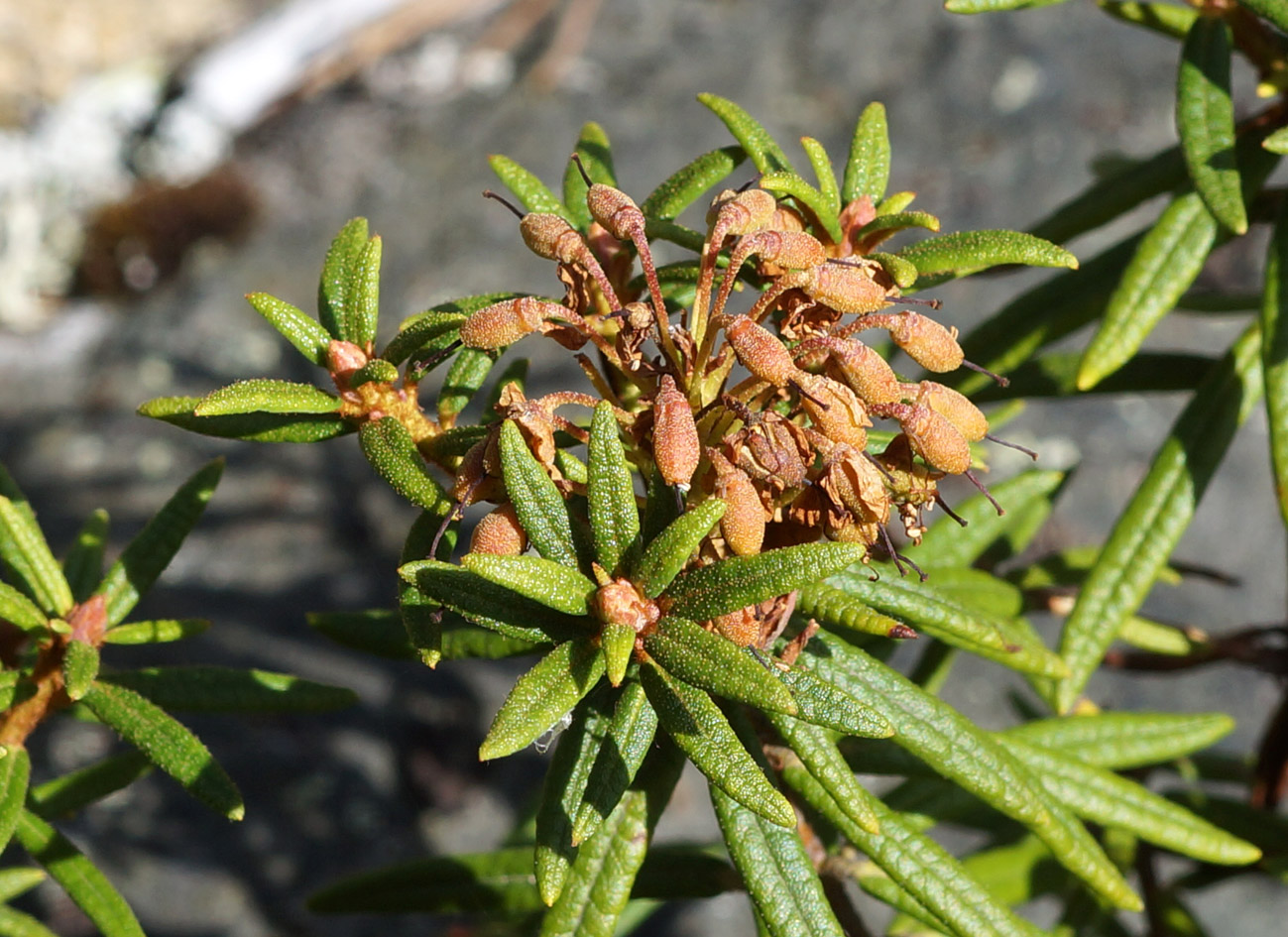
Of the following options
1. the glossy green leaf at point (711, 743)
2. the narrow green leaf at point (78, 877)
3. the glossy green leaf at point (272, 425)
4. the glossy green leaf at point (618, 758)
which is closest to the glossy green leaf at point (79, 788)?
the narrow green leaf at point (78, 877)

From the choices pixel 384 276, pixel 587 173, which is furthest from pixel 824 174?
pixel 384 276

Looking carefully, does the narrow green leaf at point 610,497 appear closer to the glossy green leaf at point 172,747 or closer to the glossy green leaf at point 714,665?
the glossy green leaf at point 714,665

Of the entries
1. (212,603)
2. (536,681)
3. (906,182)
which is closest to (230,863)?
(212,603)

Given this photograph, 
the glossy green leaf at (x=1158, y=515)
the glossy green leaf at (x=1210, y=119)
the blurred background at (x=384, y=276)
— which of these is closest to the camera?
the glossy green leaf at (x=1210, y=119)

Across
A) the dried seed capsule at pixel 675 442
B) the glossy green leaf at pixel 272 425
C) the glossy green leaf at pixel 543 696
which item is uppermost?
the glossy green leaf at pixel 272 425

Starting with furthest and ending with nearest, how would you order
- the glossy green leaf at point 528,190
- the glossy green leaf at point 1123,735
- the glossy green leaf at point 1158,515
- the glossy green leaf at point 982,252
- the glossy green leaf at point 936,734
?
the glossy green leaf at point 1123,735 < the glossy green leaf at point 1158,515 < the glossy green leaf at point 528,190 < the glossy green leaf at point 936,734 < the glossy green leaf at point 982,252

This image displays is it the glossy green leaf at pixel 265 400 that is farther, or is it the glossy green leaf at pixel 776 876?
the glossy green leaf at pixel 776 876

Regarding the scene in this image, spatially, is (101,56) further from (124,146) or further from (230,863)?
(230,863)
